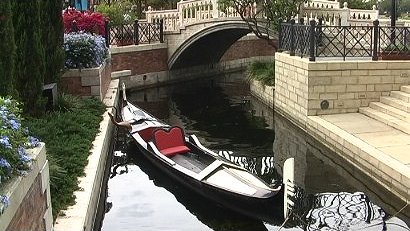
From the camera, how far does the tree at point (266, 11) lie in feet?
53.6

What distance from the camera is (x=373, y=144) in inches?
355

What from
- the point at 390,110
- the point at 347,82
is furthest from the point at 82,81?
the point at 390,110

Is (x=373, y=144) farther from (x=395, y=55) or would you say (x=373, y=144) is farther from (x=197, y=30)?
(x=197, y=30)

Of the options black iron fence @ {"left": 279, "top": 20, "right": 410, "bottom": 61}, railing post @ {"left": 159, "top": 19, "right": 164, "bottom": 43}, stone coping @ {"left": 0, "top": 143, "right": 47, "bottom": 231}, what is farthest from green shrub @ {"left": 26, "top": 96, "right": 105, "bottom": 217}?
railing post @ {"left": 159, "top": 19, "right": 164, "bottom": 43}

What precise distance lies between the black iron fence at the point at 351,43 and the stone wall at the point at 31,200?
8204 mm

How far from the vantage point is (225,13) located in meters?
19.2

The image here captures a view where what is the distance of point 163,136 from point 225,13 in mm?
10635

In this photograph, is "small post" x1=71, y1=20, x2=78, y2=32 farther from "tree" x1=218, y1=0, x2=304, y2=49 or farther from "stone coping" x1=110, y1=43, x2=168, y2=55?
"stone coping" x1=110, y1=43, x2=168, y2=55

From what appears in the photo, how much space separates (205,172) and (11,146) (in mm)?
4058

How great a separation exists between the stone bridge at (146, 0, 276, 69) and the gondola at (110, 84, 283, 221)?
30.4 feet

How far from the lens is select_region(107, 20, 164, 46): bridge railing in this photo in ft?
68.8

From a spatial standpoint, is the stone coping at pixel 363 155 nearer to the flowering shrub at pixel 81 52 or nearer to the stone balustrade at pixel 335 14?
the flowering shrub at pixel 81 52

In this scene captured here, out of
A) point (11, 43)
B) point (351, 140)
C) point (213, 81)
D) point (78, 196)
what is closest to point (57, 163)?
point (78, 196)

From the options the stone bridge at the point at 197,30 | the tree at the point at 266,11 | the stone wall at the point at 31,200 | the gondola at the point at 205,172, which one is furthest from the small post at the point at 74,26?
the stone wall at the point at 31,200
